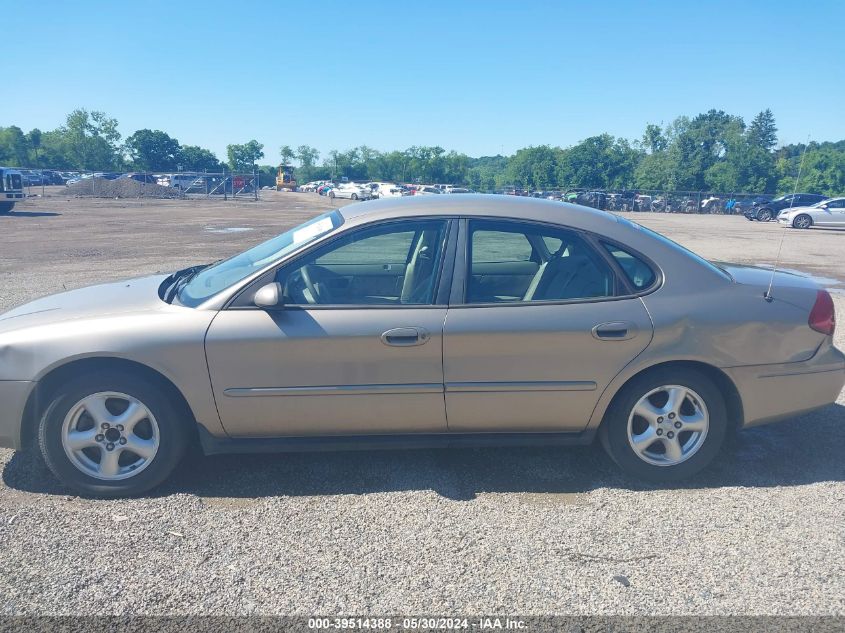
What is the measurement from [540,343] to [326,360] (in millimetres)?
1170

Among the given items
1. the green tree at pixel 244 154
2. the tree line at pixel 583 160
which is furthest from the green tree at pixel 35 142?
the green tree at pixel 244 154

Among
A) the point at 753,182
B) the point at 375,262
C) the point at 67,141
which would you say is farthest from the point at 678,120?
the point at 375,262

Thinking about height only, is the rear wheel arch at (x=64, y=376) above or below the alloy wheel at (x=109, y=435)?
above

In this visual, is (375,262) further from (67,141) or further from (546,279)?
(67,141)

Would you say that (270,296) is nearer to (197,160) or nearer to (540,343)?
(540,343)

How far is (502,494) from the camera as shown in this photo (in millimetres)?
3723

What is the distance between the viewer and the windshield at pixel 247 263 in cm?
384

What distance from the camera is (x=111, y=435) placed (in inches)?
143

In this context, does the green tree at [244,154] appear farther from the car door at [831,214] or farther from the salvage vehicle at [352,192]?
the car door at [831,214]

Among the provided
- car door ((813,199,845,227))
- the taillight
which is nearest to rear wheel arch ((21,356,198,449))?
the taillight

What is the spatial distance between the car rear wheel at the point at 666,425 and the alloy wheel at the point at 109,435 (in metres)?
2.59

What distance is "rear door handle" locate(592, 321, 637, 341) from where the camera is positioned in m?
3.69

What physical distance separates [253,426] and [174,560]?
2.72 ft

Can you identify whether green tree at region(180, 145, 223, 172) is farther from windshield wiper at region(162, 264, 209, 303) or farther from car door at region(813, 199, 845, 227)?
windshield wiper at region(162, 264, 209, 303)
